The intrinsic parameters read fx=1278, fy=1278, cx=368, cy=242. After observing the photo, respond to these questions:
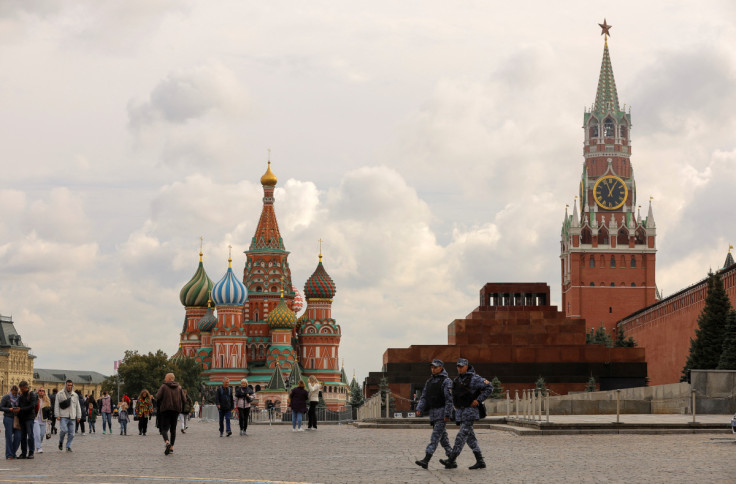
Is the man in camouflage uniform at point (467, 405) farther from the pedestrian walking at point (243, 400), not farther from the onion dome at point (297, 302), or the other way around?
the onion dome at point (297, 302)

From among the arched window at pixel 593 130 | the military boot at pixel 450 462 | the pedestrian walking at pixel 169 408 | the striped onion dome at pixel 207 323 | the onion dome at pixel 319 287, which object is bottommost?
the military boot at pixel 450 462

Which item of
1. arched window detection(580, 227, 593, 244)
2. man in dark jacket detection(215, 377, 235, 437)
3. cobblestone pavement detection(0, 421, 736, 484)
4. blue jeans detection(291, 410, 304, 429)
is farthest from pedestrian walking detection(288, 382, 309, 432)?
arched window detection(580, 227, 593, 244)

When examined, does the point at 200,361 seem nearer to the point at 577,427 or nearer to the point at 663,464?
the point at 577,427

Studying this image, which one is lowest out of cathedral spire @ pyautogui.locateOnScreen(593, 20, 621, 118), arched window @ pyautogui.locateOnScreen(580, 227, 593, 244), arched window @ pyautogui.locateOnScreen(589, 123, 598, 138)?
arched window @ pyautogui.locateOnScreen(580, 227, 593, 244)

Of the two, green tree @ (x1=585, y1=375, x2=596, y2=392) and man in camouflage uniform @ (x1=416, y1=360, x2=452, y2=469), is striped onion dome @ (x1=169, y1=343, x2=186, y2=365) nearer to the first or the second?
green tree @ (x1=585, y1=375, x2=596, y2=392)

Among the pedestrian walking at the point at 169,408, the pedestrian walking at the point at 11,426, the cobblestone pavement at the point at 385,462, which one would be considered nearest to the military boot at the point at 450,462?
the cobblestone pavement at the point at 385,462

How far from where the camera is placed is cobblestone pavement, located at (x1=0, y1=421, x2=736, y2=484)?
47.6 ft

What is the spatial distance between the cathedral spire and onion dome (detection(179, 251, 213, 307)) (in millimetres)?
44280

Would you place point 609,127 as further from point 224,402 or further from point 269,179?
point 224,402

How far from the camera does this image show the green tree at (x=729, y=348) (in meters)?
50.0

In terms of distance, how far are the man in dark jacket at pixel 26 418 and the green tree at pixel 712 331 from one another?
41558 mm

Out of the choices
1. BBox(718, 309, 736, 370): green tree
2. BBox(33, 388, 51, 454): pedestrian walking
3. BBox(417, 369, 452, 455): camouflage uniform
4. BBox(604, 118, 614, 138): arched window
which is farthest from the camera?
BBox(604, 118, 614, 138): arched window

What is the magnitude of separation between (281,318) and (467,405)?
98.8 m

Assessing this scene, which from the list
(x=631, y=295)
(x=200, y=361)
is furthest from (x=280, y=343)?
(x=631, y=295)
